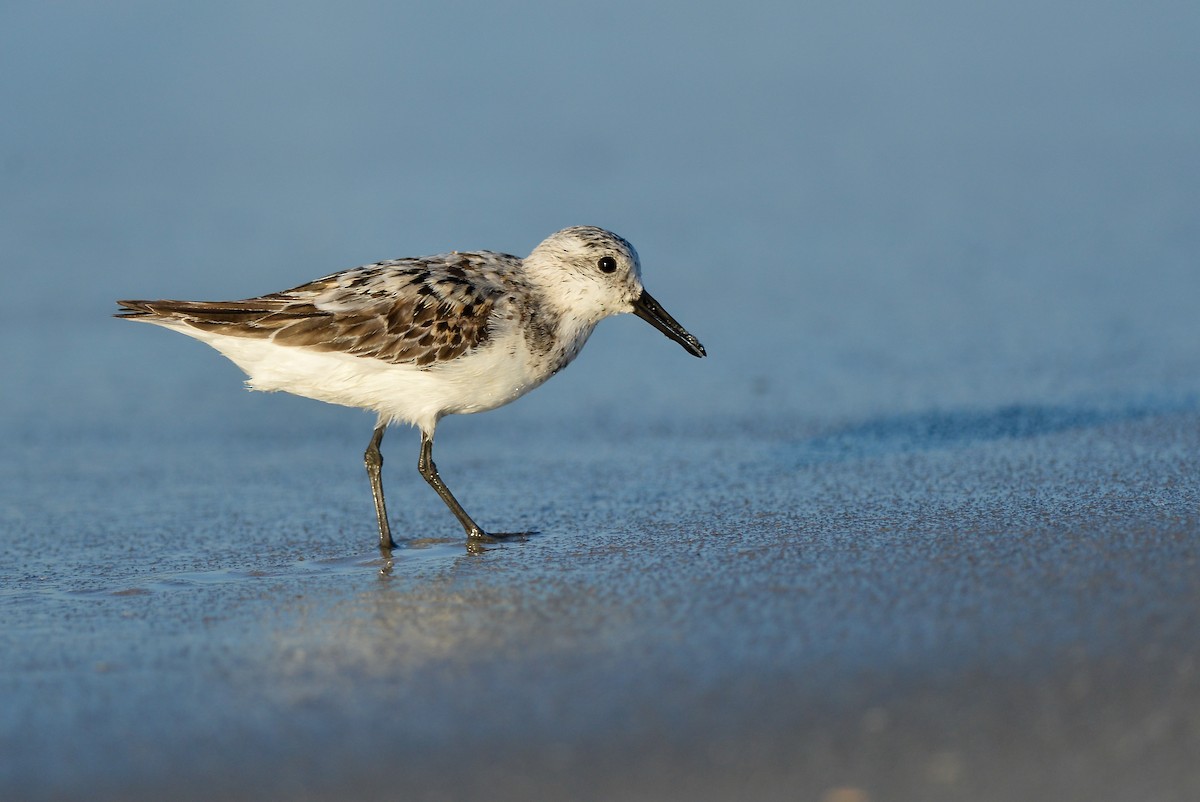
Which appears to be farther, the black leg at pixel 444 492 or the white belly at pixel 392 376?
the white belly at pixel 392 376

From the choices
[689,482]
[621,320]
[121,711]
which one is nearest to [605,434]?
[689,482]

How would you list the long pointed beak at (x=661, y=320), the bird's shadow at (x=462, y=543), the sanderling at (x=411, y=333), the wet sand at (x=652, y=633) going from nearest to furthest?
the wet sand at (x=652, y=633) → the bird's shadow at (x=462, y=543) → the sanderling at (x=411, y=333) → the long pointed beak at (x=661, y=320)

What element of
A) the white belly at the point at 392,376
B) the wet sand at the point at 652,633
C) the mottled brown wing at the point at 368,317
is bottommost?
the wet sand at the point at 652,633

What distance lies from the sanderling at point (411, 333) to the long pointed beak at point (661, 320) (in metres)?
0.28

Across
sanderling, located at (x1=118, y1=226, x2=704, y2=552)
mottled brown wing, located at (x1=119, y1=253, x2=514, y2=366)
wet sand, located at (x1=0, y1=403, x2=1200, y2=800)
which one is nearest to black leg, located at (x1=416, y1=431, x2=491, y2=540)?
sanderling, located at (x1=118, y1=226, x2=704, y2=552)

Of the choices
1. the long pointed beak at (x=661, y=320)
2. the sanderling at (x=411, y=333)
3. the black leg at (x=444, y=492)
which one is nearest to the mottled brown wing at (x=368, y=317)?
the sanderling at (x=411, y=333)

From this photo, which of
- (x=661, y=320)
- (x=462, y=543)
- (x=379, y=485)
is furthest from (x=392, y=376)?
(x=661, y=320)

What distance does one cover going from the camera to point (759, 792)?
119 inches

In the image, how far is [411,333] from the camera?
19.4 feet

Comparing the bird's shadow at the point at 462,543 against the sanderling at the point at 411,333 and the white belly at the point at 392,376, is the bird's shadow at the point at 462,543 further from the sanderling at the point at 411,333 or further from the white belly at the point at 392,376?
the white belly at the point at 392,376

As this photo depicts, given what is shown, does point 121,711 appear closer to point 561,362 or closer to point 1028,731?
point 1028,731

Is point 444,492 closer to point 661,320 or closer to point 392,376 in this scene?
point 392,376

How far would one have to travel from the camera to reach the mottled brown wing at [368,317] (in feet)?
19.3

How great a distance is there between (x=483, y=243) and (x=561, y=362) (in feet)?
13.7
